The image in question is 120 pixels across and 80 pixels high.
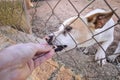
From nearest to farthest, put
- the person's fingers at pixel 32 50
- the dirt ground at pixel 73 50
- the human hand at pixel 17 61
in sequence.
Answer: the human hand at pixel 17 61
the person's fingers at pixel 32 50
the dirt ground at pixel 73 50

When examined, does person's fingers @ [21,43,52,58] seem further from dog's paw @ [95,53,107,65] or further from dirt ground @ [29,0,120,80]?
dog's paw @ [95,53,107,65]

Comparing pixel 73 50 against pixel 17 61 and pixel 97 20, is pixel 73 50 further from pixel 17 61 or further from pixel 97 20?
pixel 17 61

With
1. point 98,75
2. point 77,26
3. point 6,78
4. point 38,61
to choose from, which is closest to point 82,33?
point 77,26

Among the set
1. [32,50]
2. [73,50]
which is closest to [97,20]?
[73,50]

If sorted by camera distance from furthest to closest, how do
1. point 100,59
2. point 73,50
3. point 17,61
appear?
point 73,50, point 100,59, point 17,61

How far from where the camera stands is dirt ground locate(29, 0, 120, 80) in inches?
64.6

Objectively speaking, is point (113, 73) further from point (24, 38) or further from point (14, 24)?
point (14, 24)

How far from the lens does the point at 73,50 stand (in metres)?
2.43

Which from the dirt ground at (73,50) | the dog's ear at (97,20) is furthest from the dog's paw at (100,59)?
the dog's ear at (97,20)

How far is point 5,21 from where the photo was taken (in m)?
2.53

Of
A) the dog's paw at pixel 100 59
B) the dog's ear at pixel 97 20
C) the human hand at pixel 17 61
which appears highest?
the dog's ear at pixel 97 20

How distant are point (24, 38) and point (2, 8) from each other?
1.94 ft

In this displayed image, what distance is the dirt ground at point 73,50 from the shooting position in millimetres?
1641

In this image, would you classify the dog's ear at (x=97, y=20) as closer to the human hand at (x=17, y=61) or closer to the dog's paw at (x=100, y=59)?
the dog's paw at (x=100, y=59)
